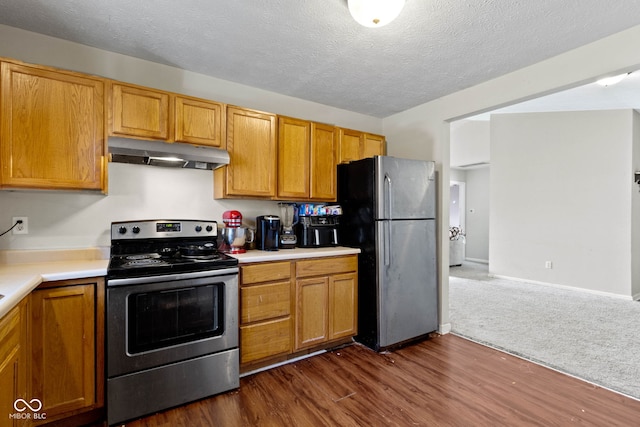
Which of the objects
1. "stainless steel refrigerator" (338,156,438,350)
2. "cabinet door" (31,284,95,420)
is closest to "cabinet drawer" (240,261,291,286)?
"stainless steel refrigerator" (338,156,438,350)

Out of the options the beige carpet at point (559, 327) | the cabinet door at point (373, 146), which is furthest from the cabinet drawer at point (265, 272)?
the beige carpet at point (559, 327)

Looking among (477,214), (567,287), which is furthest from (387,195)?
(477,214)

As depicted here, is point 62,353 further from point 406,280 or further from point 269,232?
point 406,280

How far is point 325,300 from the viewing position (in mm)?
2768

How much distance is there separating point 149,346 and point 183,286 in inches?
16.0

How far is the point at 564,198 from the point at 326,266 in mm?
4640

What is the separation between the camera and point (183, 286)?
2027mm

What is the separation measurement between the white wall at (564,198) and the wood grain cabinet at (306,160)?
13.9 ft

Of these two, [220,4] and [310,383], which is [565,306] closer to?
[310,383]

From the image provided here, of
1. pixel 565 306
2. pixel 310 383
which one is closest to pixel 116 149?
pixel 310 383

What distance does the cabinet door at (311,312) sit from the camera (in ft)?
8.57

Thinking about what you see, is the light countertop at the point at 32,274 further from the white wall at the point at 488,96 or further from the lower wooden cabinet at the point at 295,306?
the white wall at the point at 488,96

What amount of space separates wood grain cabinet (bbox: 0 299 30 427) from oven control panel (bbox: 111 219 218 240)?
30.5 inches

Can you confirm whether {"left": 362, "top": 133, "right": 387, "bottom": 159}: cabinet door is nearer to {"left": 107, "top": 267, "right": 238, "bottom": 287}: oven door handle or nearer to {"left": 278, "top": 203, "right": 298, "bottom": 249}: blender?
{"left": 278, "top": 203, "right": 298, "bottom": 249}: blender
